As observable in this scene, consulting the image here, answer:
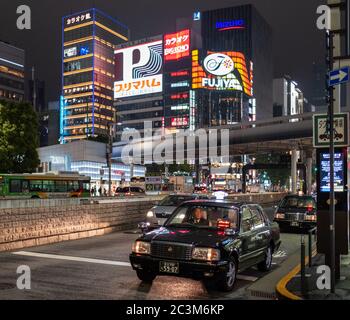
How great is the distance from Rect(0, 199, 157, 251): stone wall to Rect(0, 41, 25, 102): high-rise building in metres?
126

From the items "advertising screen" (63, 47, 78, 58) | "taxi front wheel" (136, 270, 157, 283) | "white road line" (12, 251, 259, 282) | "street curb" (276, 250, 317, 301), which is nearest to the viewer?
"street curb" (276, 250, 317, 301)

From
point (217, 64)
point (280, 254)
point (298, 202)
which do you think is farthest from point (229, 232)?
point (217, 64)

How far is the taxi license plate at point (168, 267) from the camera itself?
8571 millimetres

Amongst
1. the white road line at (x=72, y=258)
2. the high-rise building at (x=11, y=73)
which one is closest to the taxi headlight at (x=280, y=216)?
the white road line at (x=72, y=258)

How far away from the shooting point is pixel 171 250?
8695 millimetres

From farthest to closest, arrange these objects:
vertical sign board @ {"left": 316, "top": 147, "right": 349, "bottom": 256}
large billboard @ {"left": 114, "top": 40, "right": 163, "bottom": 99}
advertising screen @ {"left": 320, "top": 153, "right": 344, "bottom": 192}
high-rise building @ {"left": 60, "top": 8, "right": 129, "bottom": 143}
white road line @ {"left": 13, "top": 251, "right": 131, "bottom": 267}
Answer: high-rise building @ {"left": 60, "top": 8, "right": 129, "bottom": 143} → large billboard @ {"left": 114, "top": 40, "right": 163, "bottom": 99} → white road line @ {"left": 13, "top": 251, "right": 131, "bottom": 267} → advertising screen @ {"left": 320, "top": 153, "right": 344, "bottom": 192} → vertical sign board @ {"left": 316, "top": 147, "right": 349, "bottom": 256}

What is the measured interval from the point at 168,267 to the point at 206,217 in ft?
5.61

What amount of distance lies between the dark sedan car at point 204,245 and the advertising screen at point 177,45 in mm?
131195

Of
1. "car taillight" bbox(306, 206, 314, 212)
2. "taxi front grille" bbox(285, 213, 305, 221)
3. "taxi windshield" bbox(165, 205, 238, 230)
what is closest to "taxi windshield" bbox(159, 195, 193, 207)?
"taxi front grille" bbox(285, 213, 305, 221)

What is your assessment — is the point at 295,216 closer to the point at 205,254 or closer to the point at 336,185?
the point at 336,185

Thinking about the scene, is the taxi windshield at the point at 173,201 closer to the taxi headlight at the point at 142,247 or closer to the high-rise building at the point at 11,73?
the taxi headlight at the point at 142,247

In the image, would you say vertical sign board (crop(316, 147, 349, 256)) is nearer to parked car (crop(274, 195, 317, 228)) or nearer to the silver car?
the silver car

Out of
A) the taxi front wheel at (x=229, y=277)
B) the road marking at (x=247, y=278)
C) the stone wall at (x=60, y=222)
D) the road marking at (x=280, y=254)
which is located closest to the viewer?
the taxi front wheel at (x=229, y=277)

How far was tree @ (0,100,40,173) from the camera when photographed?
162ft
